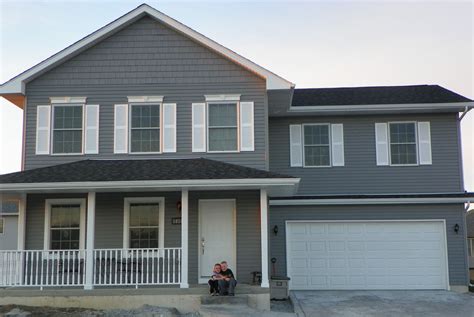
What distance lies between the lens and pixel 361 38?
16219 mm

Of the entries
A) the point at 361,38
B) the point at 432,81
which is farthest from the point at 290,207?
the point at 432,81

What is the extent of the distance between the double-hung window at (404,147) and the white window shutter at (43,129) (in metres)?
9.86

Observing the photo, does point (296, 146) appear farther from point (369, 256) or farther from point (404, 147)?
point (369, 256)

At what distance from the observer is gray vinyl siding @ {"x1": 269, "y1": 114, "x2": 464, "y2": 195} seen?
16.3 m

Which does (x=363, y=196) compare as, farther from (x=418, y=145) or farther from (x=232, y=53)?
(x=232, y=53)

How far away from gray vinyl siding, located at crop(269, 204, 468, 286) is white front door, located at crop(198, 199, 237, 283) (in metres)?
2.42

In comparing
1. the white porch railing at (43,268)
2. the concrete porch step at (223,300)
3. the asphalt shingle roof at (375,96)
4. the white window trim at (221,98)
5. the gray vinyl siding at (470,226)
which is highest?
the asphalt shingle roof at (375,96)

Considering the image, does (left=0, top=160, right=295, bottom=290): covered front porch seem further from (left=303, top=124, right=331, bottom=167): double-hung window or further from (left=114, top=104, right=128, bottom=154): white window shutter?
(left=303, top=124, right=331, bottom=167): double-hung window

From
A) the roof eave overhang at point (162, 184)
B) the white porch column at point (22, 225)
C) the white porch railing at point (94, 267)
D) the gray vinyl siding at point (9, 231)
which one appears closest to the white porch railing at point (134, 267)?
the white porch railing at point (94, 267)

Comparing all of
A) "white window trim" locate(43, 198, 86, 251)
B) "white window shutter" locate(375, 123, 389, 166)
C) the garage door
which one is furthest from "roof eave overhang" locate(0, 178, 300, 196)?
"white window shutter" locate(375, 123, 389, 166)

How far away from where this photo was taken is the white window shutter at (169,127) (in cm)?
1408

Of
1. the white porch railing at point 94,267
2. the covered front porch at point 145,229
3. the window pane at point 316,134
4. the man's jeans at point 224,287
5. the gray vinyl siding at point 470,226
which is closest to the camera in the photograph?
the man's jeans at point 224,287

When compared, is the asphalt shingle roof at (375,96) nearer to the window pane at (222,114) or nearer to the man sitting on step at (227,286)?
the window pane at (222,114)

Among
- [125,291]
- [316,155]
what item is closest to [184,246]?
[125,291]
